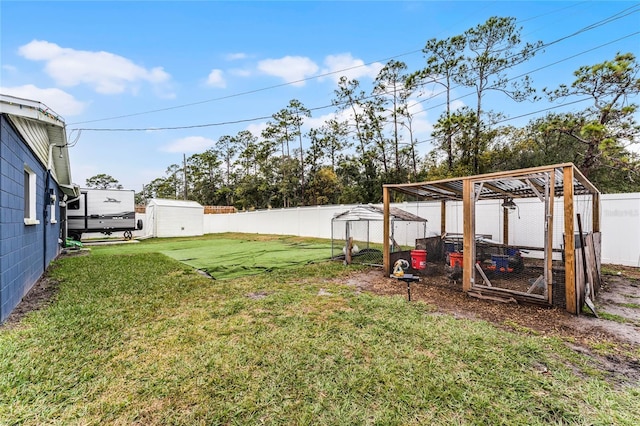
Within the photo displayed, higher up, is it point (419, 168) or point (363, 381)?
point (419, 168)

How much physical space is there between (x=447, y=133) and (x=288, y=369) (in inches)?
580

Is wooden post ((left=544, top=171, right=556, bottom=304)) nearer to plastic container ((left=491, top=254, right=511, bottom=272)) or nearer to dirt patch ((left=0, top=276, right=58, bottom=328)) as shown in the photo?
plastic container ((left=491, top=254, right=511, bottom=272))

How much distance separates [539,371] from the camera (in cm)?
236

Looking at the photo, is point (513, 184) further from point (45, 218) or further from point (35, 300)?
point (45, 218)

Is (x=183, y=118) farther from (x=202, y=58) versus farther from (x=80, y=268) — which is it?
(x=80, y=268)

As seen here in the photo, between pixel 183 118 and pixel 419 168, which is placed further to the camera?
pixel 419 168

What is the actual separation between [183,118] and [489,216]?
1277 cm

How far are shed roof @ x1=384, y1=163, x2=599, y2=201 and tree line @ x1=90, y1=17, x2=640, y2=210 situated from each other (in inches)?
133

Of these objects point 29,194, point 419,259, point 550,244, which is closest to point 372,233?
point 419,259

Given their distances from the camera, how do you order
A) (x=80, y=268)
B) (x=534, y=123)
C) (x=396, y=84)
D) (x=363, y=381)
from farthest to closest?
(x=396, y=84), (x=534, y=123), (x=80, y=268), (x=363, y=381)

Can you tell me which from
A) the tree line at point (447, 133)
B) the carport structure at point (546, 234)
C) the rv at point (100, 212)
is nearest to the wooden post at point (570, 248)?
the carport structure at point (546, 234)

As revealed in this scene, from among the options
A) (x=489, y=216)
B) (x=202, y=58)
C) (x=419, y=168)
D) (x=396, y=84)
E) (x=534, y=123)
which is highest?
(x=396, y=84)

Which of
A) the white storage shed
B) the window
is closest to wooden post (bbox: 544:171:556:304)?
the window

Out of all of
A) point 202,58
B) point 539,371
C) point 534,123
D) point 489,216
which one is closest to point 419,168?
point 534,123
